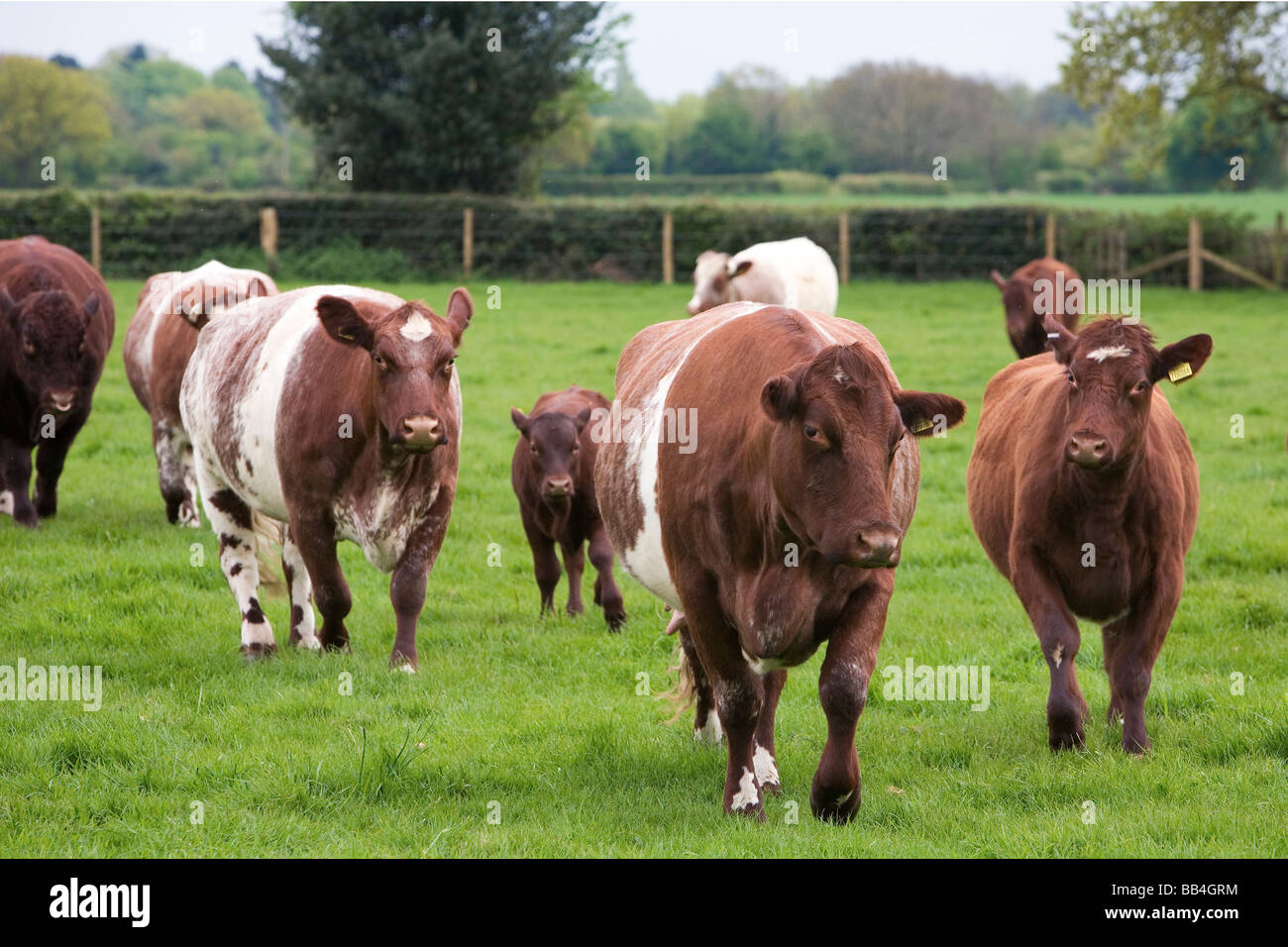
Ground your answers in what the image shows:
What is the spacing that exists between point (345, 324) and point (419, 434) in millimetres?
759

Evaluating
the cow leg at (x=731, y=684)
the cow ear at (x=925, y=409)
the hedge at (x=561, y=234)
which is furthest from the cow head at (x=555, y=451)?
the hedge at (x=561, y=234)

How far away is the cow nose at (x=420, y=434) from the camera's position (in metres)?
5.99

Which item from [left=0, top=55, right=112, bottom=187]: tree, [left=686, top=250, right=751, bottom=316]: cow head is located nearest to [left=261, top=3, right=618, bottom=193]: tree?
[left=686, top=250, right=751, bottom=316]: cow head

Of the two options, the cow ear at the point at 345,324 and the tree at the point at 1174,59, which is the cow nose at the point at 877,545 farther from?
the tree at the point at 1174,59

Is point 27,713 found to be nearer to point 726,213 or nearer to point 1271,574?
point 1271,574

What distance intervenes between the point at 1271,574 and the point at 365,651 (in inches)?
222

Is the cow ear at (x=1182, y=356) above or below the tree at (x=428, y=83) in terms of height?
below

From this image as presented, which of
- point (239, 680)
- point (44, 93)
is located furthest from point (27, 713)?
point (44, 93)

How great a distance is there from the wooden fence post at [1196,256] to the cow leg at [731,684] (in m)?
26.1

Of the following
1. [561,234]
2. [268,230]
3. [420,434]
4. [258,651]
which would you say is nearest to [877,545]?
[420,434]

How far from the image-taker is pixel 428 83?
104 ft

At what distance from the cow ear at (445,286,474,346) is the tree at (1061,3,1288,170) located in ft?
88.7

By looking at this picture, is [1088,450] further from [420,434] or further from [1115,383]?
[420,434]

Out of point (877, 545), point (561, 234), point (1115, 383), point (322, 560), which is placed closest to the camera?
point (877, 545)
